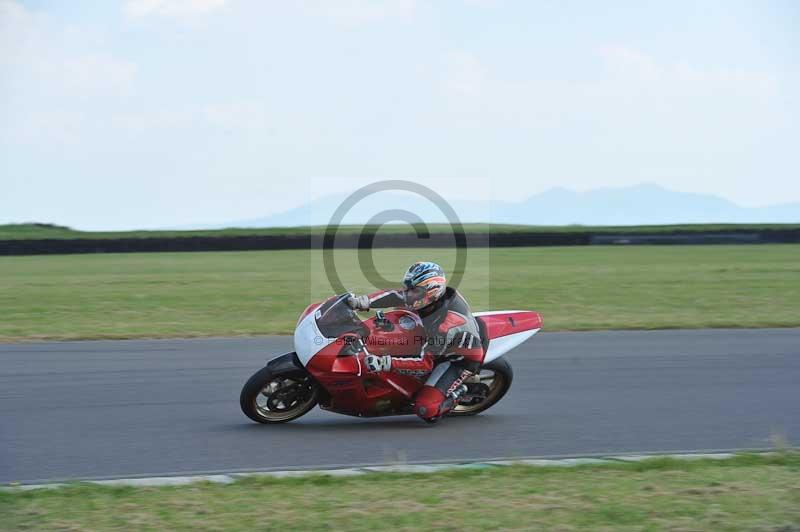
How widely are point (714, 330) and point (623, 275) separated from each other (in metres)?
10.2

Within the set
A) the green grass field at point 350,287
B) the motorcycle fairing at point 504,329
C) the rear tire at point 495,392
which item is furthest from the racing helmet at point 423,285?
the green grass field at point 350,287

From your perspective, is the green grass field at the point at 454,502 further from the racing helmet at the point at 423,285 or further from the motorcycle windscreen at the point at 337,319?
the racing helmet at the point at 423,285

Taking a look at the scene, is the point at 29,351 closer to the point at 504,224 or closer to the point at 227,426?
the point at 227,426

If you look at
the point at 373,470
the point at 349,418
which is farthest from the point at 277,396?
the point at 373,470

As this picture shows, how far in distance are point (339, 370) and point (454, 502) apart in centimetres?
250

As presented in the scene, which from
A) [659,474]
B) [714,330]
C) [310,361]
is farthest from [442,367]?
[714,330]

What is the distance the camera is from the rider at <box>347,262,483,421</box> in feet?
25.7

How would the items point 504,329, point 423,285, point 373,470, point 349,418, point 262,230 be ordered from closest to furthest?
point 373,470 → point 423,285 → point 349,418 → point 504,329 → point 262,230

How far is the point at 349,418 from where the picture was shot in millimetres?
8398

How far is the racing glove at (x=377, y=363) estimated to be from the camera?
7746 mm

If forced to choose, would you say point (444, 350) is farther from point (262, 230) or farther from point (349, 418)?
point (262, 230)

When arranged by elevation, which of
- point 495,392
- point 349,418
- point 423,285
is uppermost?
point 423,285

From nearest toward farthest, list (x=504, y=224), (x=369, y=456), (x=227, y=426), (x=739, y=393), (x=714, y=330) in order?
(x=369, y=456), (x=227, y=426), (x=739, y=393), (x=714, y=330), (x=504, y=224)

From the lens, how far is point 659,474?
6082mm
